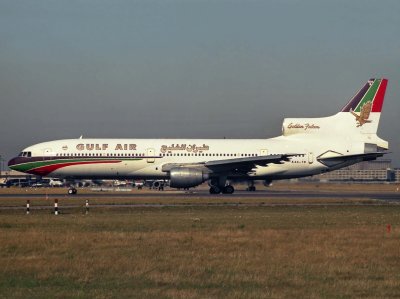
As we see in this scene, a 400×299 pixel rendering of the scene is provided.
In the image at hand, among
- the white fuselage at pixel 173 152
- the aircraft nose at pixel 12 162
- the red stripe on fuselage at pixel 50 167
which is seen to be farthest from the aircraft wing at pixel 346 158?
the aircraft nose at pixel 12 162

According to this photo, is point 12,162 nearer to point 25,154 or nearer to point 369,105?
point 25,154

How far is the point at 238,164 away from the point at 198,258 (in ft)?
149

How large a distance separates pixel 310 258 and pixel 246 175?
1881 inches

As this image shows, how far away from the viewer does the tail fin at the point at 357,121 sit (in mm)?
70812

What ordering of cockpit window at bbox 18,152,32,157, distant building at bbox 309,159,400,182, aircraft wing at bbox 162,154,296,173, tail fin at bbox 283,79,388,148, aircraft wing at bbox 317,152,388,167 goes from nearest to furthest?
1. aircraft wing at bbox 162,154,296,173
2. cockpit window at bbox 18,152,32,157
3. aircraft wing at bbox 317,152,388,167
4. tail fin at bbox 283,79,388,148
5. distant building at bbox 309,159,400,182

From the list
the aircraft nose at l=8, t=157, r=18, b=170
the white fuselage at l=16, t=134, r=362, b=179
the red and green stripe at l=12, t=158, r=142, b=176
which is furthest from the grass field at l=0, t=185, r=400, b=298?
the aircraft nose at l=8, t=157, r=18, b=170

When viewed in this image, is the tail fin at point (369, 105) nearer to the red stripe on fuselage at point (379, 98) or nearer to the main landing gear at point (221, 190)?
the red stripe on fuselage at point (379, 98)

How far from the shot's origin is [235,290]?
15922 mm

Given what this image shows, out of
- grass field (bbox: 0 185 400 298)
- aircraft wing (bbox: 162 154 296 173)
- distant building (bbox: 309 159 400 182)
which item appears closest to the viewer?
grass field (bbox: 0 185 400 298)

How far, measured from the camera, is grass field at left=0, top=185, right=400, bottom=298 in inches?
633

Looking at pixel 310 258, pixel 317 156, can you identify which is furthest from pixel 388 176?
pixel 310 258

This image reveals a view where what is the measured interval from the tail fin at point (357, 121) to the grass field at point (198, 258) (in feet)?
120

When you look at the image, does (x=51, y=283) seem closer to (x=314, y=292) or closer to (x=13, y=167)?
(x=314, y=292)

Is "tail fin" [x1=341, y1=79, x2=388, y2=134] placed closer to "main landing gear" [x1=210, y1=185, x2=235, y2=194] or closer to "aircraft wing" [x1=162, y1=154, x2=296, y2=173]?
"aircraft wing" [x1=162, y1=154, x2=296, y2=173]
